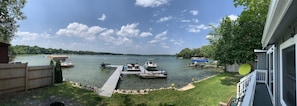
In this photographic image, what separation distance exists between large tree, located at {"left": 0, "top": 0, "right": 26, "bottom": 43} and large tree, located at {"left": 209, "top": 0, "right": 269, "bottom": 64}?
16.5 metres

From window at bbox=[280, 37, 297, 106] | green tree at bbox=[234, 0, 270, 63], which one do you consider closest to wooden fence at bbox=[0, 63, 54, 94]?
window at bbox=[280, 37, 297, 106]

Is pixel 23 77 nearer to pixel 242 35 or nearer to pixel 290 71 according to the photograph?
pixel 290 71

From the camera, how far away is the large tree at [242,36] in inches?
595

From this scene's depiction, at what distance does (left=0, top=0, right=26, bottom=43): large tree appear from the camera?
457 inches

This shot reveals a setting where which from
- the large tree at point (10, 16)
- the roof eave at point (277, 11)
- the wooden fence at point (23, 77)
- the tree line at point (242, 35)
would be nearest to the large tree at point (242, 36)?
the tree line at point (242, 35)

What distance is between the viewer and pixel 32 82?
10.1m

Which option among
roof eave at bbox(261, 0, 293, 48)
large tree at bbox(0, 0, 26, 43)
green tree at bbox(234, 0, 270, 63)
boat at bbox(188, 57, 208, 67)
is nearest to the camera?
roof eave at bbox(261, 0, 293, 48)

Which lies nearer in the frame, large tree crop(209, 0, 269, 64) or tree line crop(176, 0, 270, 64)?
tree line crop(176, 0, 270, 64)

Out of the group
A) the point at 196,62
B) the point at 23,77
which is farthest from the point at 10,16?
the point at 196,62

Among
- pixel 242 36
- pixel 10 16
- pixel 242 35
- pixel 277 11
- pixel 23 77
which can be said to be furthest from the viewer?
pixel 242 36

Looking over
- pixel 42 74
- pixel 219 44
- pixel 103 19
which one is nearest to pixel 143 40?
pixel 103 19

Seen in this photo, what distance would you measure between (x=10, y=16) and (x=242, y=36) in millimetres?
20096

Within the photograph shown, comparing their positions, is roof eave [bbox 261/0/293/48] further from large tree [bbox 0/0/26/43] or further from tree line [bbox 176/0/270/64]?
large tree [bbox 0/0/26/43]

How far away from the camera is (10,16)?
12453mm
